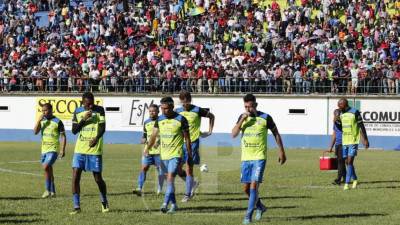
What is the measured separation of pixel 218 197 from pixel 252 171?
4980 millimetres

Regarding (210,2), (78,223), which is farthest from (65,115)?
(78,223)

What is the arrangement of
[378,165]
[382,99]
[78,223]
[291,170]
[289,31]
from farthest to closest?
[289,31] → [382,99] → [378,165] → [291,170] → [78,223]

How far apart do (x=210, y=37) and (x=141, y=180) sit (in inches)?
1267

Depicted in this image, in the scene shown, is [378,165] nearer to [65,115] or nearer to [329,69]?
[329,69]

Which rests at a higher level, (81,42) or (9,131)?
(81,42)

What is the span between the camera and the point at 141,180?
22.8 meters

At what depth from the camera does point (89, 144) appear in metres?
18.9

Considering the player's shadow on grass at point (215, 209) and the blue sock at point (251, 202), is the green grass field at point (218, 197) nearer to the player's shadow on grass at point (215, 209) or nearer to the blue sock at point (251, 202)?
the player's shadow on grass at point (215, 209)

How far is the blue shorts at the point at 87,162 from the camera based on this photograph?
61.6ft

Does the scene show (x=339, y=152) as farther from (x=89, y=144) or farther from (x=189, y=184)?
(x=89, y=144)

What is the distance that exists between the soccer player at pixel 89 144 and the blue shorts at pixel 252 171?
2932mm

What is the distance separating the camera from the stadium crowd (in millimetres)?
48594

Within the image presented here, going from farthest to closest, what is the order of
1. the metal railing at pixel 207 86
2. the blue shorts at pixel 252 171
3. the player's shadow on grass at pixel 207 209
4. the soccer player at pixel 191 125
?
the metal railing at pixel 207 86, the soccer player at pixel 191 125, the player's shadow on grass at pixel 207 209, the blue shorts at pixel 252 171

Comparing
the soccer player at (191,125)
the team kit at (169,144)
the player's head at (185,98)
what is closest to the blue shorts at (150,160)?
the team kit at (169,144)
